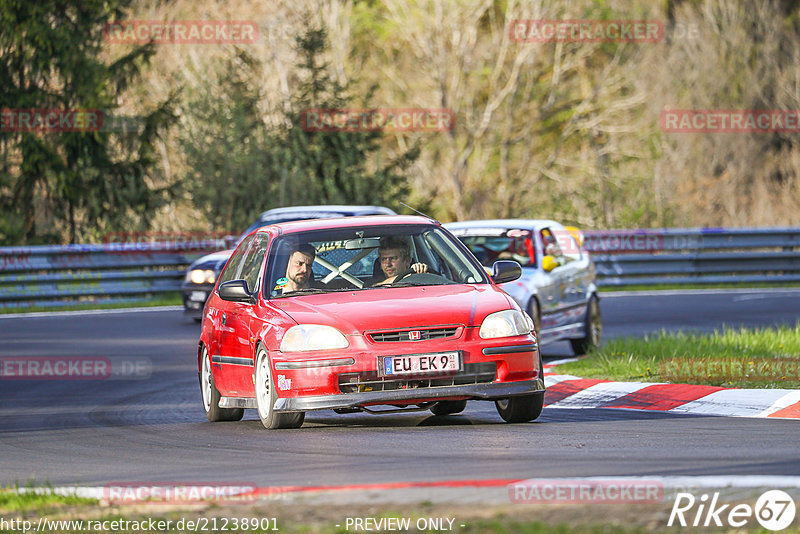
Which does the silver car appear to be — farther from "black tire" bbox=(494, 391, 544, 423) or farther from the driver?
"black tire" bbox=(494, 391, 544, 423)

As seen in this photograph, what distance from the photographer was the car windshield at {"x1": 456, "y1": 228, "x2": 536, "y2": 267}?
16.3m

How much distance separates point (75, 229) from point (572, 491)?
30335 millimetres

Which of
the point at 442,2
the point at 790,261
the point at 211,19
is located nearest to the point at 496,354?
the point at 790,261

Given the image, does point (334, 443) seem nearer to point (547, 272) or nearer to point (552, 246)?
point (547, 272)

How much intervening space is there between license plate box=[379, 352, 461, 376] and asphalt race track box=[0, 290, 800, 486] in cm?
40

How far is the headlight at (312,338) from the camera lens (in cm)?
950

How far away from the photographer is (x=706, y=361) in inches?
510

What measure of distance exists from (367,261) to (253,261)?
102 cm

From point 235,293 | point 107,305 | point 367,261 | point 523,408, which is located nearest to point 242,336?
point 235,293

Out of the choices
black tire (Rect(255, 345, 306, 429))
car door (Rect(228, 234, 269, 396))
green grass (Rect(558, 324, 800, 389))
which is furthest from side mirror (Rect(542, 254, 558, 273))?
black tire (Rect(255, 345, 306, 429))

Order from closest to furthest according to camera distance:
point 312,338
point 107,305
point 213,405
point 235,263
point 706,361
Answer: point 312,338 < point 213,405 < point 235,263 < point 706,361 < point 107,305

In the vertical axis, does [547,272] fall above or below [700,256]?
above

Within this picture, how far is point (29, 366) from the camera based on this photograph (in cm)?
1582

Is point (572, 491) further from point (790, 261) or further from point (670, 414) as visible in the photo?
point (790, 261)
